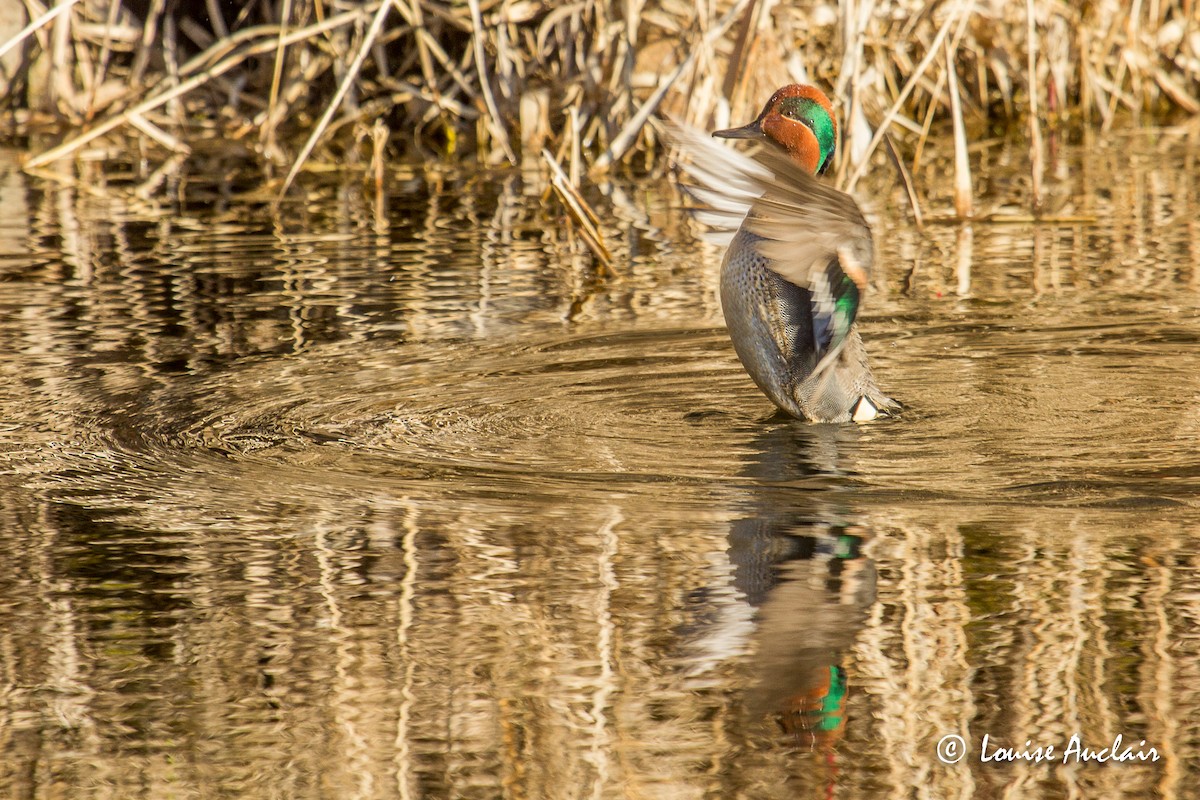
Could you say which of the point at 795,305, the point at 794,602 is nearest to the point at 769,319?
the point at 795,305

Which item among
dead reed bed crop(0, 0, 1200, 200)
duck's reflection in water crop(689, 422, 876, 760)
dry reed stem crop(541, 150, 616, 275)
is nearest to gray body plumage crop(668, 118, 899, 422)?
duck's reflection in water crop(689, 422, 876, 760)

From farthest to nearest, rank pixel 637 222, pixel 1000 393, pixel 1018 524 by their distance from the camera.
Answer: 1. pixel 637 222
2. pixel 1000 393
3. pixel 1018 524

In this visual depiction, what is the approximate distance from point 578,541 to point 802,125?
1586 millimetres

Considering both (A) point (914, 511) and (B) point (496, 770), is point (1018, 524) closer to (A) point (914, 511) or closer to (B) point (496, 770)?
(A) point (914, 511)

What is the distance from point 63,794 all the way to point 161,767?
0.14 meters

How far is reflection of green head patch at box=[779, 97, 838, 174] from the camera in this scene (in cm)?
448

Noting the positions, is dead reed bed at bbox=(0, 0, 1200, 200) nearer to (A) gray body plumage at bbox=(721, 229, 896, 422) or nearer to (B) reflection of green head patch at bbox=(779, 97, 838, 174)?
(B) reflection of green head patch at bbox=(779, 97, 838, 174)

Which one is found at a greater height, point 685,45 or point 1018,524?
point 685,45

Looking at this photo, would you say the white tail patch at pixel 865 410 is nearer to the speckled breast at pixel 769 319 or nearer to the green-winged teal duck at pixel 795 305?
the green-winged teal duck at pixel 795 305

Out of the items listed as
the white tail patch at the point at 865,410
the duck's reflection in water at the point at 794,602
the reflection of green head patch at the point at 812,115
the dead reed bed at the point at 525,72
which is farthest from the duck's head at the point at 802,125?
the dead reed bed at the point at 525,72

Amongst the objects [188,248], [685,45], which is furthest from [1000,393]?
[685,45]

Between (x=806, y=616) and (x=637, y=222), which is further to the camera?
(x=637, y=222)

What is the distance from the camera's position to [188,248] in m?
7.27

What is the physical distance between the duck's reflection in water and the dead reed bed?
397cm
